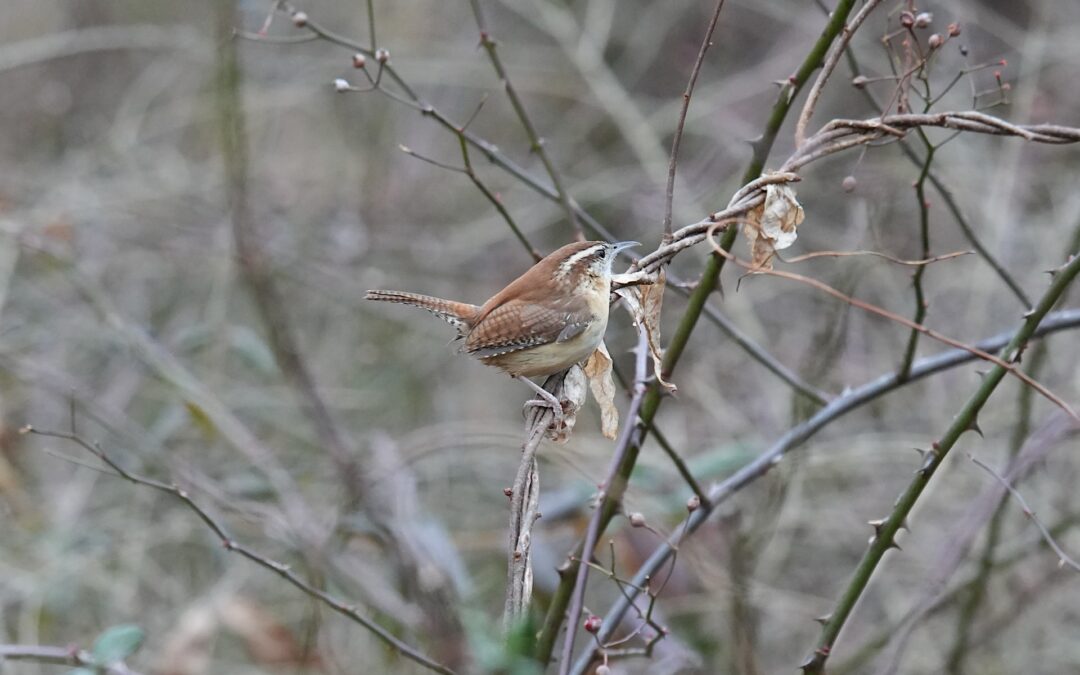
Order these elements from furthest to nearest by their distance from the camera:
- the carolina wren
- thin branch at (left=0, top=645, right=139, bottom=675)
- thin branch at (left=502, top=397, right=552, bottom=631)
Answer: thin branch at (left=0, top=645, right=139, bottom=675) < the carolina wren < thin branch at (left=502, top=397, right=552, bottom=631)

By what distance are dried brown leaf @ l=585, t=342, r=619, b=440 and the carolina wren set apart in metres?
0.05

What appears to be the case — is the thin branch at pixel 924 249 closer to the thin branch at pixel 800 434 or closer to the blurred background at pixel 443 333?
the thin branch at pixel 800 434

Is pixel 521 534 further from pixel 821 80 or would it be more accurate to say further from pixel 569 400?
pixel 821 80

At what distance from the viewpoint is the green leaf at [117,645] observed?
230 cm

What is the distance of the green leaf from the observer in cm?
230

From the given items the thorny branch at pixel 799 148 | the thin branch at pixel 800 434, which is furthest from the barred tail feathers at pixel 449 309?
the thin branch at pixel 800 434

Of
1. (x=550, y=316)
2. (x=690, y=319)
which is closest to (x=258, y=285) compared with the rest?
(x=550, y=316)

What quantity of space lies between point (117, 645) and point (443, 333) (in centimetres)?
374

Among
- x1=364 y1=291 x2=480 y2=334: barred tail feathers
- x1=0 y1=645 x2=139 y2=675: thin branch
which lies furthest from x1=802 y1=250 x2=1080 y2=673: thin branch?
x1=0 y1=645 x2=139 y2=675: thin branch

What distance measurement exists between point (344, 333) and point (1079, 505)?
13.0ft

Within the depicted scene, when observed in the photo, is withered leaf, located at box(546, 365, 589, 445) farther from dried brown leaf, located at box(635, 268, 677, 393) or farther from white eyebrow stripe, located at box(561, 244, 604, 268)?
white eyebrow stripe, located at box(561, 244, 604, 268)

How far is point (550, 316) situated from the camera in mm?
1977

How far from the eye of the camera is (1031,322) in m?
1.86

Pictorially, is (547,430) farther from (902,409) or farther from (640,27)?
(640,27)
